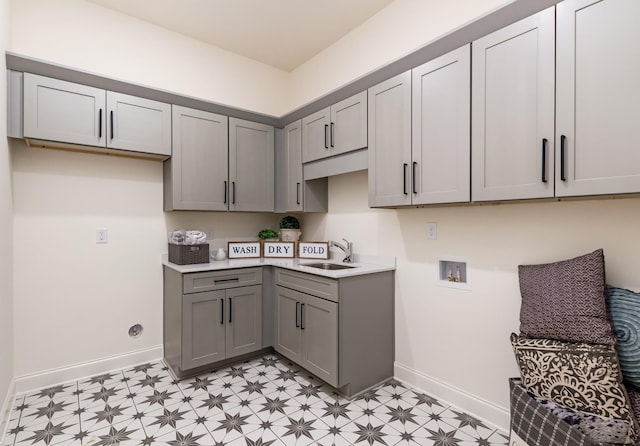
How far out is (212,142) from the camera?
9.86 feet

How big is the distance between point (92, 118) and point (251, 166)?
131cm

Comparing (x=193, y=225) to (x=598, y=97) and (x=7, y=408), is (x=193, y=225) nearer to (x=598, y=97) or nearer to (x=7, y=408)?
(x=7, y=408)

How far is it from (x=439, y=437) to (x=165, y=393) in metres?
1.90

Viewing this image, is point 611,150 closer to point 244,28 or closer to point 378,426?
point 378,426

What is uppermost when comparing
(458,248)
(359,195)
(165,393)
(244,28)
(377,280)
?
(244,28)

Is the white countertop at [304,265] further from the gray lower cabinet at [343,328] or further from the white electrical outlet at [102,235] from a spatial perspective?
the white electrical outlet at [102,235]

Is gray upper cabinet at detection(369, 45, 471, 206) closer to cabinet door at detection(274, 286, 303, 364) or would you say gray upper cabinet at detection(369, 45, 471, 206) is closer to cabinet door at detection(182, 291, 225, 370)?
cabinet door at detection(274, 286, 303, 364)

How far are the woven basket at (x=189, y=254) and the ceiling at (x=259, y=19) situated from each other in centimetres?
200

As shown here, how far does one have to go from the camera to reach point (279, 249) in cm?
338

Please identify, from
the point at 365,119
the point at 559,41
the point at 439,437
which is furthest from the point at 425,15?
the point at 439,437

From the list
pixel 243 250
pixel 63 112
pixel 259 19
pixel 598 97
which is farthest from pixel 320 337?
pixel 259 19

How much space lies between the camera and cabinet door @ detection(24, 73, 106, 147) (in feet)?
7.35

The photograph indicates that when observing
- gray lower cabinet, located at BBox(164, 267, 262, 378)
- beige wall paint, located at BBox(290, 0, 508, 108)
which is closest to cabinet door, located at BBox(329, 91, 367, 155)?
beige wall paint, located at BBox(290, 0, 508, 108)

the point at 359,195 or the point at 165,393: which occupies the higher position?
the point at 359,195
